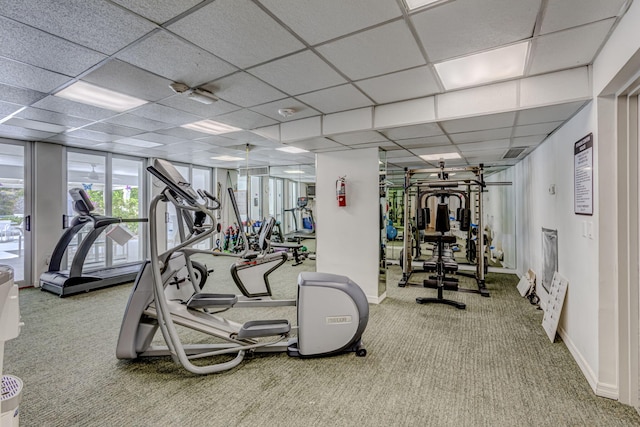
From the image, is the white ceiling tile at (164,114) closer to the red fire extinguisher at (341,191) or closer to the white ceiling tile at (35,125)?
the white ceiling tile at (35,125)

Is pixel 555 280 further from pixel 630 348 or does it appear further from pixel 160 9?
pixel 160 9

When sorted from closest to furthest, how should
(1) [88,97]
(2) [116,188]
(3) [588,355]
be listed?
(3) [588,355]
(1) [88,97]
(2) [116,188]

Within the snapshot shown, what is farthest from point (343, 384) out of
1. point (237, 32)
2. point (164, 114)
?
point (164, 114)

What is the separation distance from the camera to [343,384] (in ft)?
7.38

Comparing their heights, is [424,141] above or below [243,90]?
below

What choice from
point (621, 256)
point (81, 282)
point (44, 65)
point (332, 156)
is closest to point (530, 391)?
point (621, 256)

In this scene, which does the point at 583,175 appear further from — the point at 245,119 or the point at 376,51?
the point at 245,119

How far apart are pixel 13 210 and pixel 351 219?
227 inches

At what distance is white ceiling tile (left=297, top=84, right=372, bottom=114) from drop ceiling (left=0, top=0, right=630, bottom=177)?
23mm

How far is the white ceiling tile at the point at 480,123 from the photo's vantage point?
2.92 metres

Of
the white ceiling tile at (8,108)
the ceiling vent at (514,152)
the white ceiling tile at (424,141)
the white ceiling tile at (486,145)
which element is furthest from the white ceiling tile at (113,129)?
the ceiling vent at (514,152)

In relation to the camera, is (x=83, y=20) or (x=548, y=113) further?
(x=548, y=113)

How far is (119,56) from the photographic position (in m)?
2.24

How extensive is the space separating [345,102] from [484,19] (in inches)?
65.0
